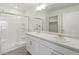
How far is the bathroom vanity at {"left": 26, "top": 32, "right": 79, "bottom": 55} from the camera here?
1133 mm

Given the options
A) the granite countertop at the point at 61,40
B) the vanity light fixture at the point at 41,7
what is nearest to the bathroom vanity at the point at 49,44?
the granite countertop at the point at 61,40

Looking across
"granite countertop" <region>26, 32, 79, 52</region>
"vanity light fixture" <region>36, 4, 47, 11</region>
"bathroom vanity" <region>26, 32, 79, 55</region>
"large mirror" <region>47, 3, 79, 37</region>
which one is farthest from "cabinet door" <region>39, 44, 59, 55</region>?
"vanity light fixture" <region>36, 4, 47, 11</region>

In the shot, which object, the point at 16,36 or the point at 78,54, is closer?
the point at 78,54

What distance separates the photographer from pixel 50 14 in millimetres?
1346

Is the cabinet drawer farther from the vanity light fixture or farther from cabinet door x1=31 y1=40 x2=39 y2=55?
the vanity light fixture

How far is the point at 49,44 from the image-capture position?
1.26 metres

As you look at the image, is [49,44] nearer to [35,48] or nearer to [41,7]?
[35,48]

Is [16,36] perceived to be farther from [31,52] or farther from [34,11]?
[34,11]

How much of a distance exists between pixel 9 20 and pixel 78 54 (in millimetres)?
1141

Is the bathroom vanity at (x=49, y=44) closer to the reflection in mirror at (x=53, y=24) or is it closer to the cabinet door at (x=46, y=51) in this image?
the cabinet door at (x=46, y=51)

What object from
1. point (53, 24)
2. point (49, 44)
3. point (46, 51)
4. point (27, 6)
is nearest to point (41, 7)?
point (27, 6)

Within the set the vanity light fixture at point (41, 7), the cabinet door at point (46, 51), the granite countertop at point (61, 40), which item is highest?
the vanity light fixture at point (41, 7)

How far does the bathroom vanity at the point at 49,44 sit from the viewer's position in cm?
113
